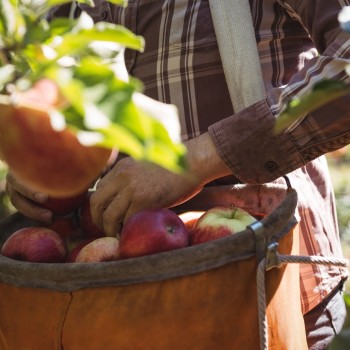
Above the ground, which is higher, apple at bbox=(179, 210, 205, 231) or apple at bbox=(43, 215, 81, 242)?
apple at bbox=(179, 210, 205, 231)

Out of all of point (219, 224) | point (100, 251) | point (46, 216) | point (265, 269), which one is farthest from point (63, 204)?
point (265, 269)

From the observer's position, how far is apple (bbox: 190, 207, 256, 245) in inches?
42.3

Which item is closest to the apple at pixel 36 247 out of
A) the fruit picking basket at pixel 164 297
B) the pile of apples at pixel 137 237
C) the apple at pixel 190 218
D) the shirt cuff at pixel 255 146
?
the pile of apples at pixel 137 237

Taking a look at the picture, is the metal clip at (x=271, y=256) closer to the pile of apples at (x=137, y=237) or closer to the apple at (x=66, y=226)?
the pile of apples at (x=137, y=237)

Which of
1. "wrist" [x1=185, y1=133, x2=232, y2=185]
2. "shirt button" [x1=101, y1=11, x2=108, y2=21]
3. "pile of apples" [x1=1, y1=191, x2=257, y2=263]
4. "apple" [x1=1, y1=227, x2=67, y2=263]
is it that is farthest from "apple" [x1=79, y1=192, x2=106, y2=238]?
"shirt button" [x1=101, y1=11, x2=108, y2=21]

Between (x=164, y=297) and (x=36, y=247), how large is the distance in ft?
1.03

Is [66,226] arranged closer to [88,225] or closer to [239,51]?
[88,225]

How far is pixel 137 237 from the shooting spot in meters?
1.04

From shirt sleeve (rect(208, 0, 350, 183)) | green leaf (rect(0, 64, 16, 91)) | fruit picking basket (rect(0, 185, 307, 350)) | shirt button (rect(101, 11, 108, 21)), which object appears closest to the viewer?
green leaf (rect(0, 64, 16, 91))

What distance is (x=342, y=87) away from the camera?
426 mm

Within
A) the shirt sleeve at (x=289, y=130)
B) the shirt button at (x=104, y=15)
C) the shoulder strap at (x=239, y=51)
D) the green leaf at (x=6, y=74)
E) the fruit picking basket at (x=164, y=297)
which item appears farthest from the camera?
the shirt button at (x=104, y=15)

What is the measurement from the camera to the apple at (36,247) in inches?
45.8

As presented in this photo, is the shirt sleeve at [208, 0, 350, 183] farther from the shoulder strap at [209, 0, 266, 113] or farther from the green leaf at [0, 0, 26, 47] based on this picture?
the green leaf at [0, 0, 26, 47]

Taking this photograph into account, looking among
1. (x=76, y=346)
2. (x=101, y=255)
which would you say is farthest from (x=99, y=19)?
(x=76, y=346)
